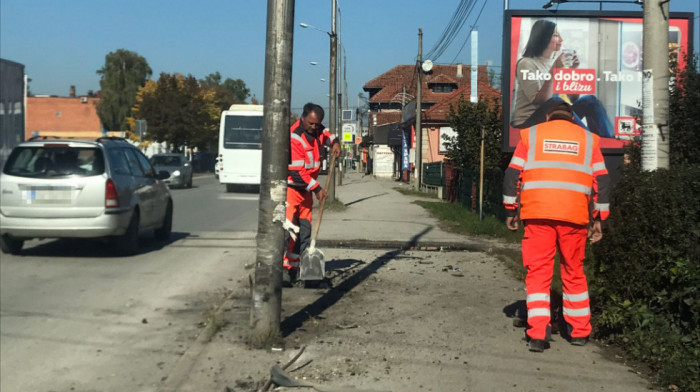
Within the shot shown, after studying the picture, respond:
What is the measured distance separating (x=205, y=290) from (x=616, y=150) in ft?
33.4

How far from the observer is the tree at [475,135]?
17.2 meters

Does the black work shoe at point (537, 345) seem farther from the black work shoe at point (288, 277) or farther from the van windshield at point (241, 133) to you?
the van windshield at point (241, 133)

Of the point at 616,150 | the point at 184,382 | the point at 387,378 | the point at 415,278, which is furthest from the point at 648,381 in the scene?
the point at 616,150

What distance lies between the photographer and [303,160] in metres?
7.85

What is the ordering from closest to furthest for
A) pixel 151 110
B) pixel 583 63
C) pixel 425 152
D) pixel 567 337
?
1. pixel 567 337
2. pixel 583 63
3. pixel 425 152
4. pixel 151 110

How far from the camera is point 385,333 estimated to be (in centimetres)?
611

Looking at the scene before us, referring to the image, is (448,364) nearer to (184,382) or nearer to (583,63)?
(184,382)

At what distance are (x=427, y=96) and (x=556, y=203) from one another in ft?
203

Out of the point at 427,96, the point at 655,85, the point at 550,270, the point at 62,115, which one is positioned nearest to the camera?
the point at 550,270

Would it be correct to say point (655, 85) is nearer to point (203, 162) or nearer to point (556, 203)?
point (556, 203)

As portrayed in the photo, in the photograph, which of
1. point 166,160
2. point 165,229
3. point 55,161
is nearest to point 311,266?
point 55,161

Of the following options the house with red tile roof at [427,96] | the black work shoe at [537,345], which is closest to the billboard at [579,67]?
the black work shoe at [537,345]

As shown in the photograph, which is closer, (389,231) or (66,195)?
(66,195)

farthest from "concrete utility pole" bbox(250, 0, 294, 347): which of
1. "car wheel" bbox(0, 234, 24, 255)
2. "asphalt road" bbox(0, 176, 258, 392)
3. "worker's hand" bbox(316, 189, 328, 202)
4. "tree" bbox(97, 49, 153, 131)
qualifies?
"tree" bbox(97, 49, 153, 131)
